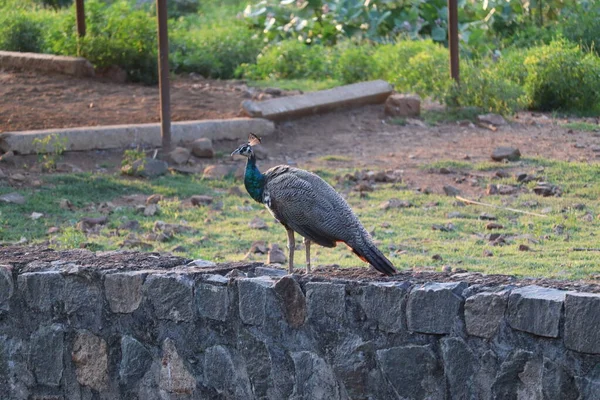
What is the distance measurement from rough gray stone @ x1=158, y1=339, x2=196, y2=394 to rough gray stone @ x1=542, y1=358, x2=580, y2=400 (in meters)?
1.68

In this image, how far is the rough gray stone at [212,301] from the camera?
15.3 ft

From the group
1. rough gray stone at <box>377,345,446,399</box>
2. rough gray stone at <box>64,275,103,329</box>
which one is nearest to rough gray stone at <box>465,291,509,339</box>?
rough gray stone at <box>377,345,446,399</box>

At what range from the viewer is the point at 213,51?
14.6 meters

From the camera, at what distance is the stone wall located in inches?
156

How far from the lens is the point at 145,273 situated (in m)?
4.89

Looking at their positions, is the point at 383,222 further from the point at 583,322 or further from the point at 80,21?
the point at 80,21

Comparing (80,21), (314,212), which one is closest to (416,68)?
(80,21)

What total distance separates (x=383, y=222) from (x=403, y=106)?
145 inches

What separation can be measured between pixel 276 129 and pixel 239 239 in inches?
134

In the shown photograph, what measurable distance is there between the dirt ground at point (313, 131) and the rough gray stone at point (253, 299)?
470 cm

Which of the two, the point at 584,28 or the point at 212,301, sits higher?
the point at 584,28

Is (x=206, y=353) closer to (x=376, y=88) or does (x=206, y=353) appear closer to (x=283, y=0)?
(x=376, y=88)

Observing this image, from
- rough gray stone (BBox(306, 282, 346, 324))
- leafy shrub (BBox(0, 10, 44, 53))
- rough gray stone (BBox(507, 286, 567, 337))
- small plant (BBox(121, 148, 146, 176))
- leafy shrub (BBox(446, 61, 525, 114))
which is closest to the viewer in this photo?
rough gray stone (BBox(507, 286, 567, 337))

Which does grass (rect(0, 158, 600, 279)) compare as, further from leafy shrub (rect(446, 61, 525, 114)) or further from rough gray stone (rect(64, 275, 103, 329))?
rough gray stone (rect(64, 275, 103, 329))
